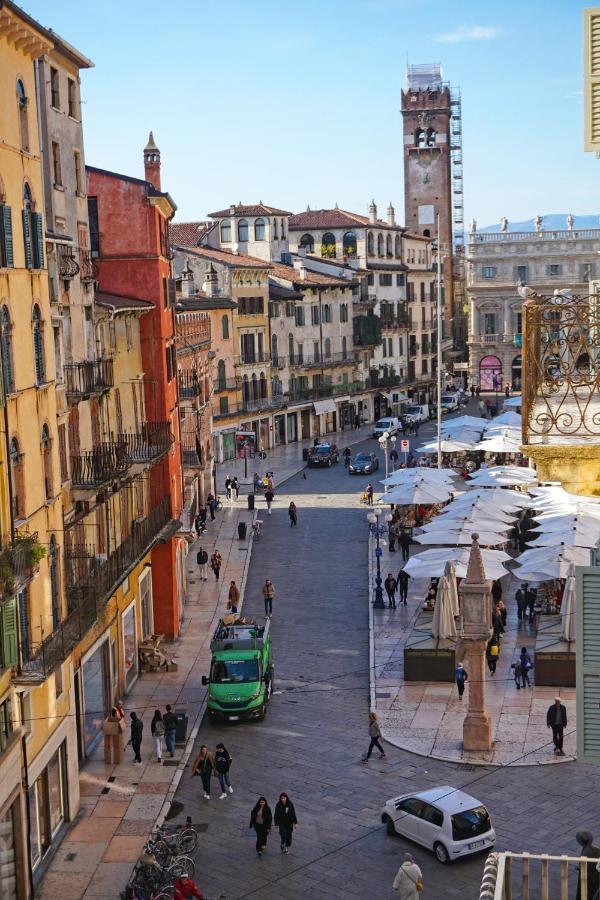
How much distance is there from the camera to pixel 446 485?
54.3 m

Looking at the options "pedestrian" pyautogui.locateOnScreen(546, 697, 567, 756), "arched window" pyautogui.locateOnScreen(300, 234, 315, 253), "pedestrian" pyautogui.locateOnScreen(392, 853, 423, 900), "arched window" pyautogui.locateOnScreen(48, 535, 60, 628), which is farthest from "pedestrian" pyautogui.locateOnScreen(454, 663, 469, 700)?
"arched window" pyautogui.locateOnScreen(300, 234, 315, 253)

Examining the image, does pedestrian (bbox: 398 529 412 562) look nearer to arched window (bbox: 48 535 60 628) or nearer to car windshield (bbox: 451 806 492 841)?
arched window (bbox: 48 535 60 628)

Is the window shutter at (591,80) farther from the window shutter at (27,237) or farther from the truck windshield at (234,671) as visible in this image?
the truck windshield at (234,671)

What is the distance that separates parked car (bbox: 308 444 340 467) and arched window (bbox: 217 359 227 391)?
21.4 ft

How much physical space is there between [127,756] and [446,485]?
25.9 meters

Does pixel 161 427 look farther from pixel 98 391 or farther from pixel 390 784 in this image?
pixel 390 784

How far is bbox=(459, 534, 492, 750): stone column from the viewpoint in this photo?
95.6 ft

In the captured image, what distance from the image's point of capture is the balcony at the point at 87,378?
30047 millimetres

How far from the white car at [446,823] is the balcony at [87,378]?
38.4 feet

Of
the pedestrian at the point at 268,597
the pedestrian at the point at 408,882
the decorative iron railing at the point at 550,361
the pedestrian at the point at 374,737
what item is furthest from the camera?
the pedestrian at the point at 268,597

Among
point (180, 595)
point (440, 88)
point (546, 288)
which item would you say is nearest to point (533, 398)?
point (180, 595)

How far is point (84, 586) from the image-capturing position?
91.4ft

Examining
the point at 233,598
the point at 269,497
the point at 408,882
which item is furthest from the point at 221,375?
the point at 408,882

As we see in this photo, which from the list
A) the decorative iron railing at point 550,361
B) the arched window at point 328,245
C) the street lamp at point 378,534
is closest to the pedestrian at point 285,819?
the decorative iron railing at point 550,361
